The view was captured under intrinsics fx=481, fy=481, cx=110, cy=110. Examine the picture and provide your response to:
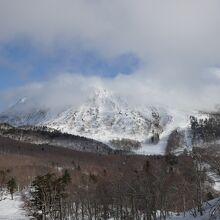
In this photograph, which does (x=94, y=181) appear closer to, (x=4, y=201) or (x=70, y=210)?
(x=4, y=201)

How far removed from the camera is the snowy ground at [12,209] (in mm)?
123619

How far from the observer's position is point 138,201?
82750 mm

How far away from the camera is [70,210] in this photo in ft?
359

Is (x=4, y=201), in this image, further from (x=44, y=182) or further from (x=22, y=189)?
(x=44, y=182)

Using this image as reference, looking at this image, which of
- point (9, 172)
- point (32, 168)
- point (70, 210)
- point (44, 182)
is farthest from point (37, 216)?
point (32, 168)

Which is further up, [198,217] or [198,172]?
[198,172]

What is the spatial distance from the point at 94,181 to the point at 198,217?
111 meters

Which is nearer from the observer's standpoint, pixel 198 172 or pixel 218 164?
pixel 218 164

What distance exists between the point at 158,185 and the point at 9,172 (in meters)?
122

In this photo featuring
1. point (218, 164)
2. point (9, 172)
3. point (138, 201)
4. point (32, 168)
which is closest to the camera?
point (218, 164)

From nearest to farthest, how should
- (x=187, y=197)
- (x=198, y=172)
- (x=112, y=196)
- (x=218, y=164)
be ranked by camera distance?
(x=218, y=164) → (x=198, y=172) → (x=112, y=196) → (x=187, y=197)

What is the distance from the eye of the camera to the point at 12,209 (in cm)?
Result: 13825

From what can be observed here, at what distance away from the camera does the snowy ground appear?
124 meters

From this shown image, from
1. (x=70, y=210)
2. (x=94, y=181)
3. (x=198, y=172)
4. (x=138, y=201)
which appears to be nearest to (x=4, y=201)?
(x=94, y=181)
